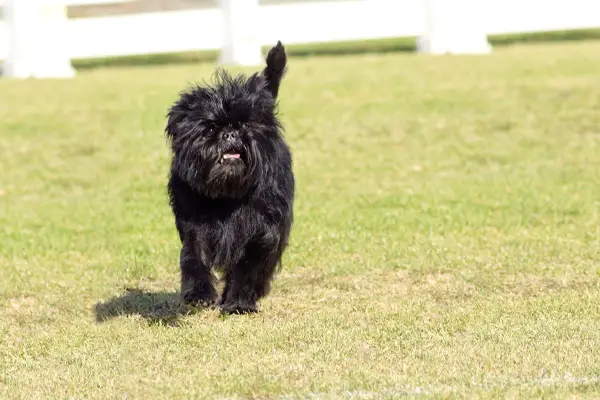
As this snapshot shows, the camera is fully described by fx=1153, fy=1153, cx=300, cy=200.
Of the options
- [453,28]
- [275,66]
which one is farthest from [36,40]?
[275,66]

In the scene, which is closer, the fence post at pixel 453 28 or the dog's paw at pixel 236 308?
the dog's paw at pixel 236 308

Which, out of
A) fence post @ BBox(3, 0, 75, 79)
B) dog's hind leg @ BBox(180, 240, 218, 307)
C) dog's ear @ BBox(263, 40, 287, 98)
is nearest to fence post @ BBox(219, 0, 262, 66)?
fence post @ BBox(3, 0, 75, 79)

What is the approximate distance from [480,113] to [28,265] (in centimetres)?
862

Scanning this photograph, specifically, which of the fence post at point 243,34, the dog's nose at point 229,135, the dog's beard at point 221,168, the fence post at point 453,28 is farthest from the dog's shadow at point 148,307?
the fence post at point 453,28

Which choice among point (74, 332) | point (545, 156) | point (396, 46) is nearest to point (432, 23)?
point (396, 46)

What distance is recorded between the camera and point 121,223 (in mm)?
13164

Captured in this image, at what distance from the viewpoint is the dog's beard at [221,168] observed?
8.01 metres

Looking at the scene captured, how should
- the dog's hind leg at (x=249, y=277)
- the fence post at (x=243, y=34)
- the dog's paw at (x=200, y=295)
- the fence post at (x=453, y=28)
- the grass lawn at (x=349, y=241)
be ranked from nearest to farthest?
the grass lawn at (x=349, y=241)
the dog's paw at (x=200, y=295)
the dog's hind leg at (x=249, y=277)
the fence post at (x=453, y=28)
the fence post at (x=243, y=34)

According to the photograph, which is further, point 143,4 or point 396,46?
point 143,4

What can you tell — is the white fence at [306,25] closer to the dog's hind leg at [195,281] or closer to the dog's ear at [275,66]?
the dog's ear at [275,66]

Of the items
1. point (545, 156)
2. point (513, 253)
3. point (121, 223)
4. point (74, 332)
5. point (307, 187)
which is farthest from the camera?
point (545, 156)

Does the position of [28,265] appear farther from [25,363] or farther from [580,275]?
[580,275]

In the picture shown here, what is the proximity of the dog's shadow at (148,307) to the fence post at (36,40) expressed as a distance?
1311 centimetres

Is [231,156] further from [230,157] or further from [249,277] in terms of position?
A: [249,277]
